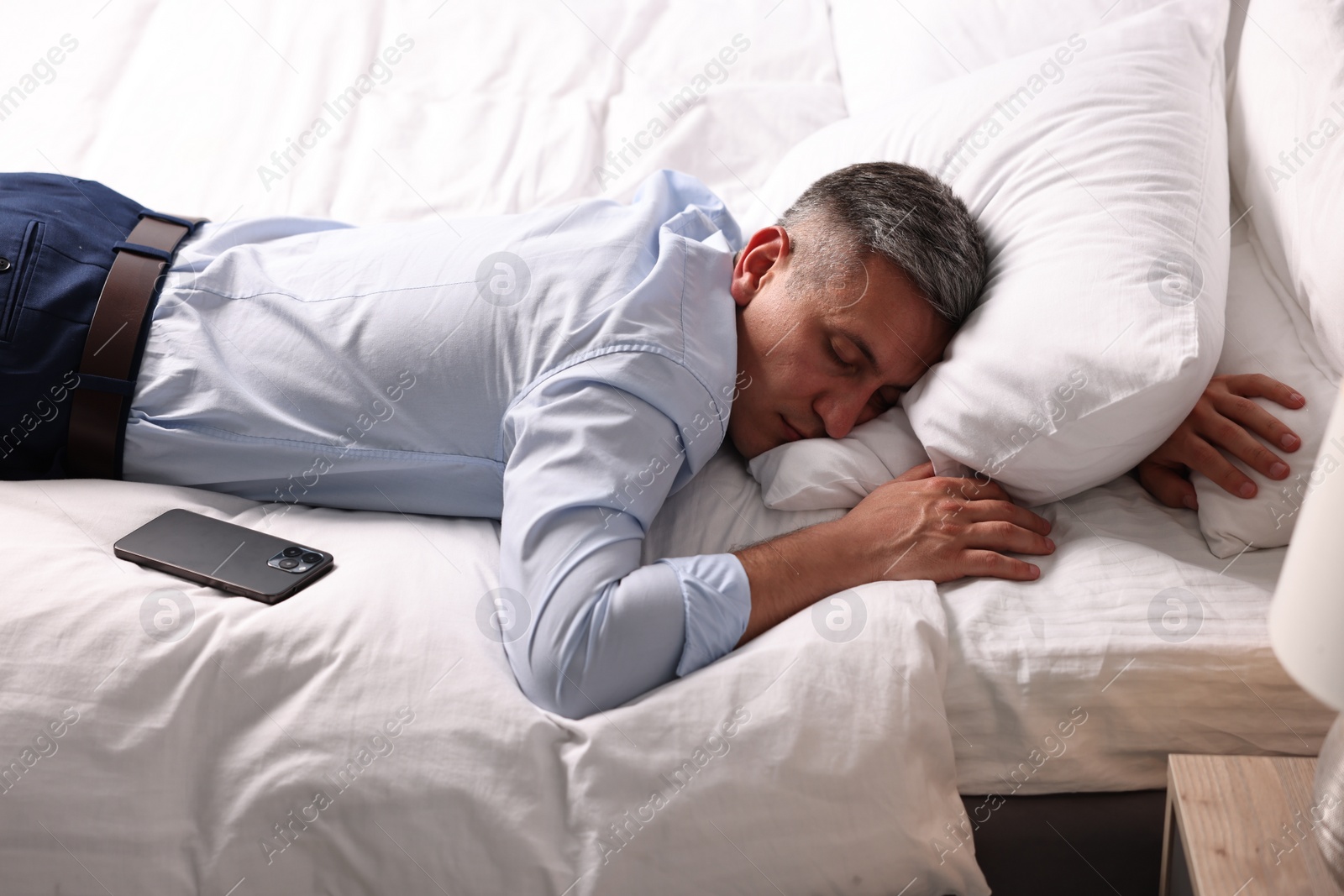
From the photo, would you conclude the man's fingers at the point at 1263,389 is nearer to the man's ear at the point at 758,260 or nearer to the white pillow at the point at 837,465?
the white pillow at the point at 837,465

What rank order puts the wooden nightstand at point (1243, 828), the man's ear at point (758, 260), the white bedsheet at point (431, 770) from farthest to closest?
the man's ear at point (758, 260) < the white bedsheet at point (431, 770) < the wooden nightstand at point (1243, 828)

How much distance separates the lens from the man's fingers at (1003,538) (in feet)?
3.38

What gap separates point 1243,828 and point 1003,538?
0.35 m

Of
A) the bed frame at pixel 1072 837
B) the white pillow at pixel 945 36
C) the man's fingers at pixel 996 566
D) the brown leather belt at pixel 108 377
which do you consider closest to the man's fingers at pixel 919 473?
the man's fingers at pixel 996 566

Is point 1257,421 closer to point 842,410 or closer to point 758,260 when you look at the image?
point 842,410

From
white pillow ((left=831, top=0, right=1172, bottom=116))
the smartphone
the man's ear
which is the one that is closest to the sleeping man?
the man's ear

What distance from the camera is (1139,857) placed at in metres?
0.97

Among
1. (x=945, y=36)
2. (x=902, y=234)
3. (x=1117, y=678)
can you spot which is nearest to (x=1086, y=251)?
(x=902, y=234)

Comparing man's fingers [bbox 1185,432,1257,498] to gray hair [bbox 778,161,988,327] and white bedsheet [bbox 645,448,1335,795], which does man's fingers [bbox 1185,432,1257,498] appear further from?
gray hair [bbox 778,161,988,327]

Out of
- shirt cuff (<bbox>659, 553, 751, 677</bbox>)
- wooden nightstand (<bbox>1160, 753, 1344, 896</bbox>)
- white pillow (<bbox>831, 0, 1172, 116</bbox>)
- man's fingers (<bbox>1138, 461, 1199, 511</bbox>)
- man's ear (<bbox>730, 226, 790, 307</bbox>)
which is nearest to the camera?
wooden nightstand (<bbox>1160, 753, 1344, 896</bbox>)

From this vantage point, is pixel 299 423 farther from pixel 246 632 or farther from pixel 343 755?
pixel 343 755

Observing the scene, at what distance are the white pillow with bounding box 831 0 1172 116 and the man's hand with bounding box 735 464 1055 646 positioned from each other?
839mm

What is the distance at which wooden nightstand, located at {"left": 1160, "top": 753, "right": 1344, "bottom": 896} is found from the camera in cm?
73

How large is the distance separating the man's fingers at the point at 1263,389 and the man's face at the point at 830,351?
310mm
